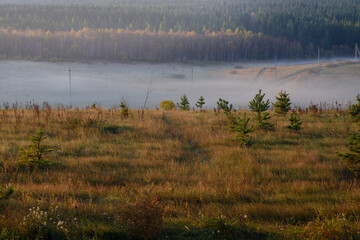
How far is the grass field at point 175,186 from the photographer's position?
4520 millimetres

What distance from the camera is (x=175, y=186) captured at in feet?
21.9

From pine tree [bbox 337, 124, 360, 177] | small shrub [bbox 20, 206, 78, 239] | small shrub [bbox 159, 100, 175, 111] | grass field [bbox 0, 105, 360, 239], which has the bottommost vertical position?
small shrub [bbox 159, 100, 175, 111]

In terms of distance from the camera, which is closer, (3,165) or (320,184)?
(320,184)

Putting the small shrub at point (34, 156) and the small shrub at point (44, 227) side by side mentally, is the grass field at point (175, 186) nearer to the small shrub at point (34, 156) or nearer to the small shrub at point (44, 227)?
the small shrub at point (44, 227)

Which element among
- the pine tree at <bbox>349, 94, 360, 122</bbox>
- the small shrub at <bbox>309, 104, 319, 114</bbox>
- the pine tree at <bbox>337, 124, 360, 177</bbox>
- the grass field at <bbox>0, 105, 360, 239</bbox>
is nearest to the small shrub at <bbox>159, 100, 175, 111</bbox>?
the small shrub at <bbox>309, 104, 319, 114</bbox>

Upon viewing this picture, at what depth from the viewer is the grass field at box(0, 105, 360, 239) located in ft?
14.8

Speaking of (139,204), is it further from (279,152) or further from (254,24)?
(254,24)

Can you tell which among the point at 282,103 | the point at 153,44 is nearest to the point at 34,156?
the point at 282,103

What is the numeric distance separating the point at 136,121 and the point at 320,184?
31.9 feet

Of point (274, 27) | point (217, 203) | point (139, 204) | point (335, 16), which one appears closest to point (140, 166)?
point (217, 203)

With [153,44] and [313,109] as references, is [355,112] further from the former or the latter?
[153,44]

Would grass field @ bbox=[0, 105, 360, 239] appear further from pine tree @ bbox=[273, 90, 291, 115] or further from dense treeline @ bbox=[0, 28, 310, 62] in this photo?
dense treeline @ bbox=[0, 28, 310, 62]

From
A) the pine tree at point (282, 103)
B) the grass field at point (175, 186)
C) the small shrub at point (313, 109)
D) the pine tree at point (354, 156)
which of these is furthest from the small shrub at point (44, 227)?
the small shrub at point (313, 109)

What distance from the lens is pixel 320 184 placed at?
7.04 m
